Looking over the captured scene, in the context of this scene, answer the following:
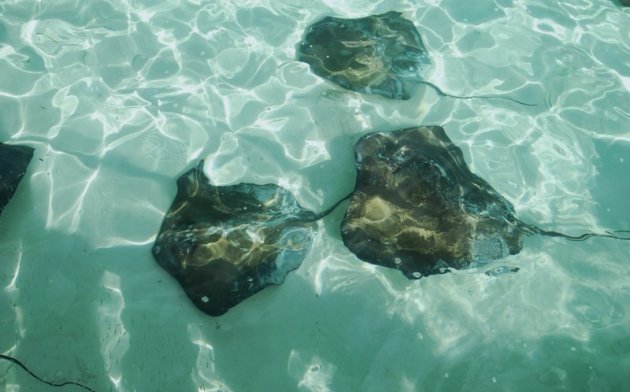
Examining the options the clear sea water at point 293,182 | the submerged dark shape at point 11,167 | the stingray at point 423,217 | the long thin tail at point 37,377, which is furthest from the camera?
the submerged dark shape at point 11,167

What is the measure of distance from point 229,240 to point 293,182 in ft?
4.02

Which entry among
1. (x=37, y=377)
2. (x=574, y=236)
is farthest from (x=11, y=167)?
(x=574, y=236)

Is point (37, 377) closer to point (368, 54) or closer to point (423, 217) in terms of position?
point (423, 217)

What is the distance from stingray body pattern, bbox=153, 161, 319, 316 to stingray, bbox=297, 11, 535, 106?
212 cm

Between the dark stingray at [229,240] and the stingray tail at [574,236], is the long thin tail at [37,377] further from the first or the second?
the stingray tail at [574,236]

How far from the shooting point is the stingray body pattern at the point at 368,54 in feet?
19.4

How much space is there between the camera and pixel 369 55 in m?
6.09

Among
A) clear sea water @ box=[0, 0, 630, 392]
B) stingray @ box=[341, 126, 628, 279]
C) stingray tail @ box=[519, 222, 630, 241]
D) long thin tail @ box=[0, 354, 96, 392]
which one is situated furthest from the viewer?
stingray tail @ box=[519, 222, 630, 241]

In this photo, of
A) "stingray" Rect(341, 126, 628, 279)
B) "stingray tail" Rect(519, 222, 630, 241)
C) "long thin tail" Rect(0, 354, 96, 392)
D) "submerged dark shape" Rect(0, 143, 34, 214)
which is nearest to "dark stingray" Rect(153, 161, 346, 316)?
"stingray" Rect(341, 126, 628, 279)

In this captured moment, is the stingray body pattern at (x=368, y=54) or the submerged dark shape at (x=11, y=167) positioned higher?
the stingray body pattern at (x=368, y=54)

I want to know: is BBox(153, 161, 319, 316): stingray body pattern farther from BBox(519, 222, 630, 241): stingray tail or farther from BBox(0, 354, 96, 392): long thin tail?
BBox(519, 222, 630, 241): stingray tail

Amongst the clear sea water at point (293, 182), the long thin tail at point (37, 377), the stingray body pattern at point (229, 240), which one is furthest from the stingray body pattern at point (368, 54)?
the long thin tail at point (37, 377)

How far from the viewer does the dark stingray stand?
3.96m

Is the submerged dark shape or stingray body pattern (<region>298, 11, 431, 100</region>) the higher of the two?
stingray body pattern (<region>298, 11, 431, 100</region>)
